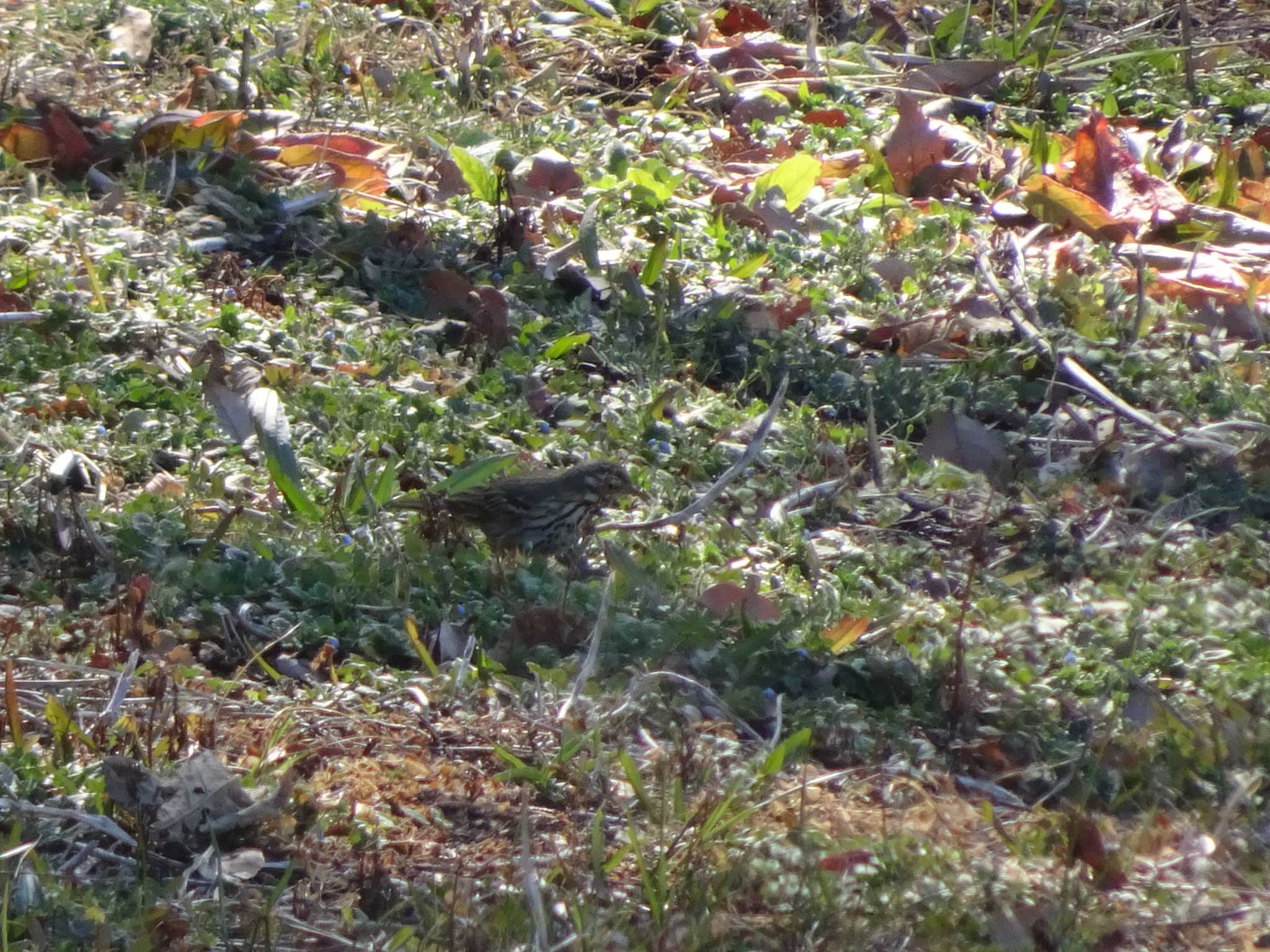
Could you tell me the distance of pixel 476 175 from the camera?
7793 mm

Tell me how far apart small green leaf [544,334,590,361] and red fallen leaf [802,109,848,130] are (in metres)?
3.04

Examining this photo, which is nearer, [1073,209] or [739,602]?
[739,602]

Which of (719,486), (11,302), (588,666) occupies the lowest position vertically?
(11,302)

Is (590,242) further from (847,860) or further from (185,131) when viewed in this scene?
(847,860)

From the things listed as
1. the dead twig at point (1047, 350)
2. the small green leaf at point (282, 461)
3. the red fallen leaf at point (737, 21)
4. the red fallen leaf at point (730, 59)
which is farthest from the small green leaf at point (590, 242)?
the red fallen leaf at point (737, 21)

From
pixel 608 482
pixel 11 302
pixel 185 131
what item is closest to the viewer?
pixel 608 482

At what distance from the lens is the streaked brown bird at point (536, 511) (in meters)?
5.41

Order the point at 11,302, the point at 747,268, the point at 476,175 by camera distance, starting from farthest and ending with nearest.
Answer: the point at 476,175
the point at 747,268
the point at 11,302

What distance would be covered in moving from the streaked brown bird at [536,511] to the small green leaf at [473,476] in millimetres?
25

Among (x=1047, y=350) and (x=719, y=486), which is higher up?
(x=719, y=486)

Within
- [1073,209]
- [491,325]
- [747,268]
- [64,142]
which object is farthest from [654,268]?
[64,142]

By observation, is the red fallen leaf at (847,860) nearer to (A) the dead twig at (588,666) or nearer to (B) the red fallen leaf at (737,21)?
(A) the dead twig at (588,666)

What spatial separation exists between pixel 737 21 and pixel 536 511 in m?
5.77

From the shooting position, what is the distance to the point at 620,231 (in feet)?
25.3
